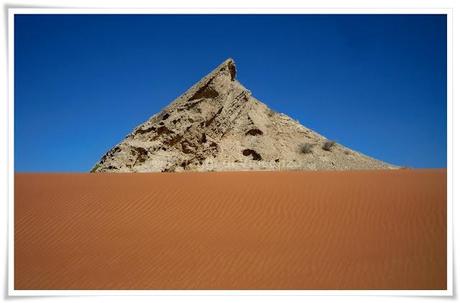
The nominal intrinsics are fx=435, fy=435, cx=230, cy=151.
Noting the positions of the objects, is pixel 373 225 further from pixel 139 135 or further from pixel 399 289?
pixel 139 135

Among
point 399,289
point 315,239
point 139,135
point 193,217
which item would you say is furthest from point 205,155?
point 399,289

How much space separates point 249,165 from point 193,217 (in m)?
13.8

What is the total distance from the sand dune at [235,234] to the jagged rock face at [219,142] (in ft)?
35.9

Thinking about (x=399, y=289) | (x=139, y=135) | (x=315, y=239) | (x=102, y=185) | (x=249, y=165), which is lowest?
(x=399, y=289)

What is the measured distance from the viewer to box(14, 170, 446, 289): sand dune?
6727 millimetres

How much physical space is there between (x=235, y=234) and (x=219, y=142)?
16.2 m

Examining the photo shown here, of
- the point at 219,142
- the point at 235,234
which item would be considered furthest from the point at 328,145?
the point at 235,234

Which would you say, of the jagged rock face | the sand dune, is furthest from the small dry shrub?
the sand dune

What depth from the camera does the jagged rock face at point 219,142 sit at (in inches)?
910

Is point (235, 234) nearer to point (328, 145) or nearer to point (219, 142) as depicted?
point (219, 142)

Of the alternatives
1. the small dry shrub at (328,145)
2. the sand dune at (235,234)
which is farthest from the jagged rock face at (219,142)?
the sand dune at (235,234)

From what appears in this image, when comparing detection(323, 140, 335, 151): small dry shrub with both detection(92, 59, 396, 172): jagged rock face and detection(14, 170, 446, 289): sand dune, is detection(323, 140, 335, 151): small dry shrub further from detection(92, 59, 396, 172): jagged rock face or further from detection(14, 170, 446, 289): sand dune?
detection(14, 170, 446, 289): sand dune

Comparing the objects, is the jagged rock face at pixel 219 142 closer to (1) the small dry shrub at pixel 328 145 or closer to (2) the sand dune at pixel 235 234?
(1) the small dry shrub at pixel 328 145
